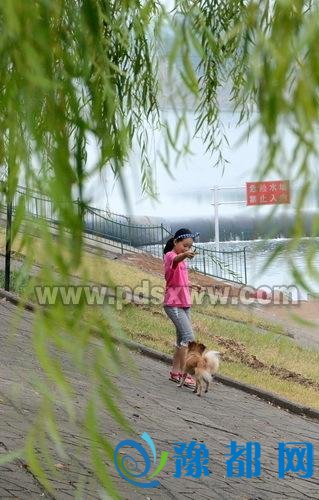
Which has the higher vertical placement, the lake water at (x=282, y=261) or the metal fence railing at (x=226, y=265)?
the lake water at (x=282, y=261)

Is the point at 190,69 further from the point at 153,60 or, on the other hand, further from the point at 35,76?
the point at 153,60

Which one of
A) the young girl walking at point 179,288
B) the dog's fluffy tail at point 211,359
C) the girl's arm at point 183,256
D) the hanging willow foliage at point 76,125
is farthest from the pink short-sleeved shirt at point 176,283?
the hanging willow foliage at point 76,125

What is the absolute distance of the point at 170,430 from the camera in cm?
608

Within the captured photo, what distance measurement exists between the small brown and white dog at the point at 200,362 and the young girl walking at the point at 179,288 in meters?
0.16

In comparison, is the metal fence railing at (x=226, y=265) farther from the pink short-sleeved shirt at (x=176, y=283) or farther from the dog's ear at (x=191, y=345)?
the dog's ear at (x=191, y=345)

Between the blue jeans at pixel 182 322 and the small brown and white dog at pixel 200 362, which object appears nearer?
the small brown and white dog at pixel 200 362

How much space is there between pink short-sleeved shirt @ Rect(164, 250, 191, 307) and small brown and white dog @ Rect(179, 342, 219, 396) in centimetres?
38

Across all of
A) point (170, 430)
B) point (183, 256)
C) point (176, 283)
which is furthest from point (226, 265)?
point (176, 283)

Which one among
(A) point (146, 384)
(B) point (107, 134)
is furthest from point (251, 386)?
(B) point (107, 134)

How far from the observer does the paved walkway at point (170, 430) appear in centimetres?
420

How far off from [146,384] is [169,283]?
1091mm

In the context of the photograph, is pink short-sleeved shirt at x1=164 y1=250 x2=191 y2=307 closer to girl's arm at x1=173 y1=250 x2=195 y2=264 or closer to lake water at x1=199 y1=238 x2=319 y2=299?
girl's arm at x1=173 y1=250 x2=195 y2=264

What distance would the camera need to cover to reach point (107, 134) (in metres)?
1.29

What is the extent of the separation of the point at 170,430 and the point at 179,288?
158cm
